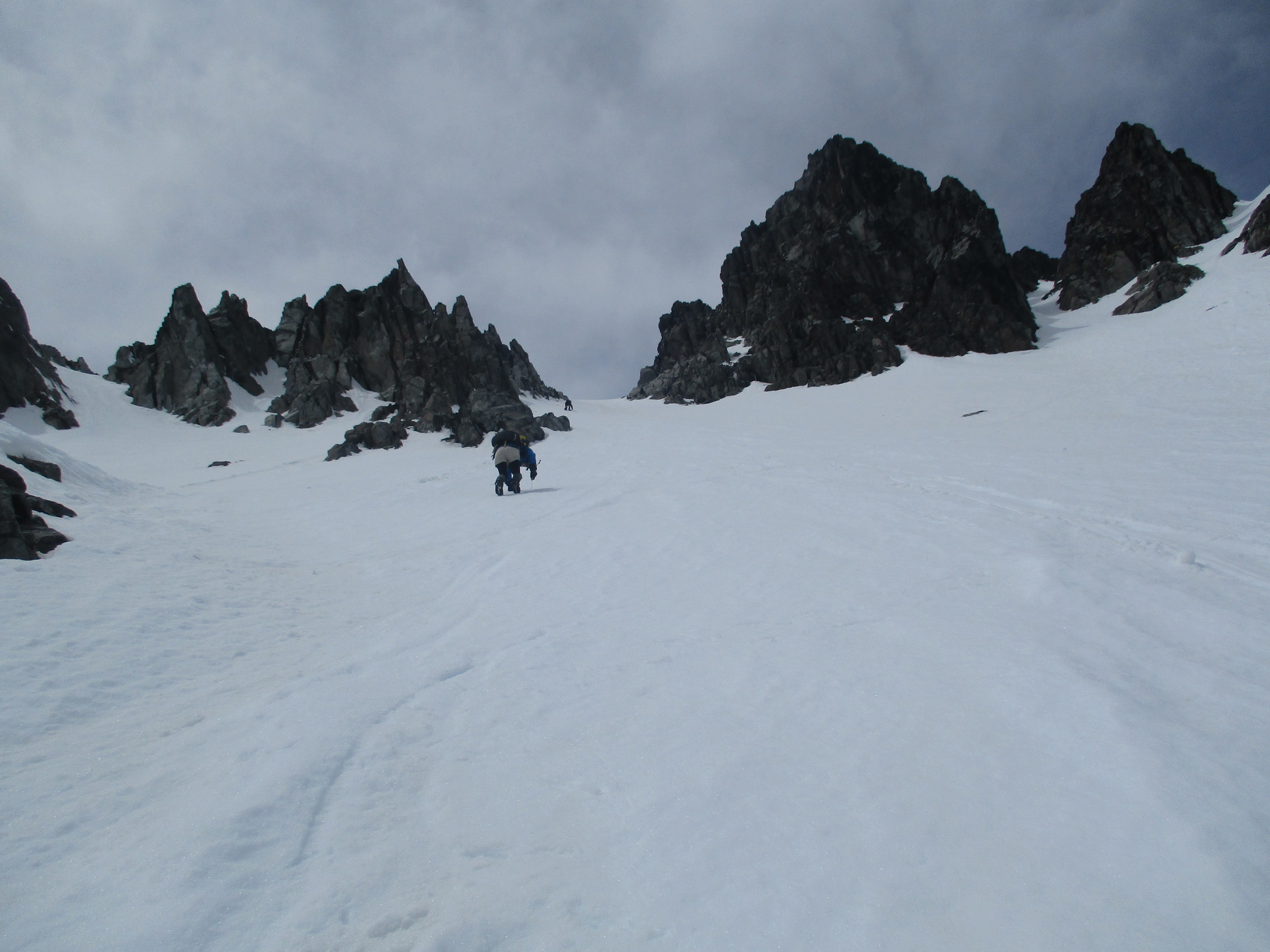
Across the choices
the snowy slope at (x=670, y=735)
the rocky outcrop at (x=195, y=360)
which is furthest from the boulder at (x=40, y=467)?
the rocky outcrop at (x=195, y=360)

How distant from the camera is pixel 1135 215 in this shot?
55.4 meters

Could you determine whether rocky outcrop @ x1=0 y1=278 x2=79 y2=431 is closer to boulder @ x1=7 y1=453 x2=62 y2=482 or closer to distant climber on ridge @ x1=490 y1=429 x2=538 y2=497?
boulder @ x1=7 y1=453 x2=62 y2=482

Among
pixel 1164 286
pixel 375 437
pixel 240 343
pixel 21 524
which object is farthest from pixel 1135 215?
pixel 240 343

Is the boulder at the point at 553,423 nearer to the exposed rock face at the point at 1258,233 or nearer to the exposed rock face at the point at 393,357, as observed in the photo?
the exposed rock face at the point at 393,357

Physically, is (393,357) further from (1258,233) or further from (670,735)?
(1258,233)

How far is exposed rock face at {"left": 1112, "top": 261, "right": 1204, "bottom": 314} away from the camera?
41781mm

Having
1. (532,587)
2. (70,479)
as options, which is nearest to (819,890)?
(532,587)

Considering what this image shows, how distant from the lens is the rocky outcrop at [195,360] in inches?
2005

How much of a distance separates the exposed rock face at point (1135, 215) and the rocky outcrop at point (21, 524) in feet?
241

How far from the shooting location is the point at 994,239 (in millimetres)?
57062

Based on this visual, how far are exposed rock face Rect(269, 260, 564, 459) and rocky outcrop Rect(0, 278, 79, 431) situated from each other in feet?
48.8

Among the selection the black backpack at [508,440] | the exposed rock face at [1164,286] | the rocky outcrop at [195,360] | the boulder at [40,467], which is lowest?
the black backpack at [508,440]

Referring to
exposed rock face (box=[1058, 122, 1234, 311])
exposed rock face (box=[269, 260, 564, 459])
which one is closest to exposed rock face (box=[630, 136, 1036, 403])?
exposed rock face (box=[1058, 122, 1234, 311])

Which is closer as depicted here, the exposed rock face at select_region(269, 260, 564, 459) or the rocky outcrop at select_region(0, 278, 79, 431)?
the exposed rock face at select_region(269, 260, 564, 459)
